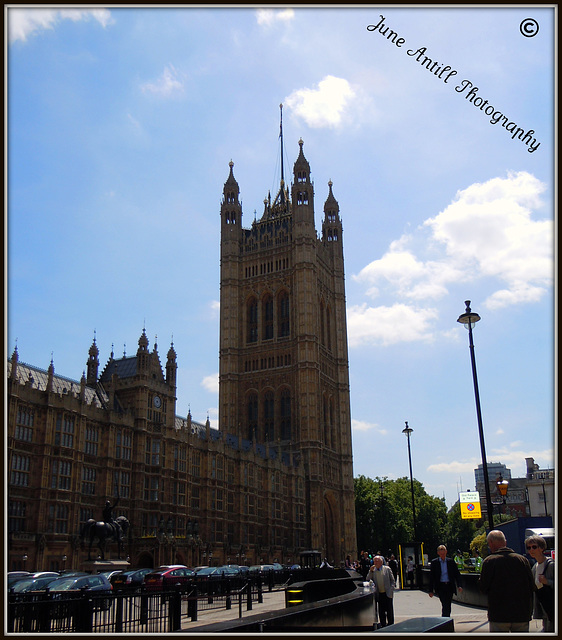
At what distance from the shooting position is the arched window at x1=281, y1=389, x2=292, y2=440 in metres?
89.0

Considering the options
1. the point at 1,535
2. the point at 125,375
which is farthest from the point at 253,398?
the point at 1,535

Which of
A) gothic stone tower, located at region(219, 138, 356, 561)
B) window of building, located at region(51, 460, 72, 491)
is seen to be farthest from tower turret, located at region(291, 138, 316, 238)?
window of building, located at region(51, 460, 72, 491)

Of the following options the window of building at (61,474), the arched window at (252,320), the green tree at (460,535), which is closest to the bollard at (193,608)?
the window of building at (61,474)

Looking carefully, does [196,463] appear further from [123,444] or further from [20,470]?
[20,470]

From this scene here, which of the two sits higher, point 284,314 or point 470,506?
point 284,314

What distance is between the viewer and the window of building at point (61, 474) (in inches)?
1555

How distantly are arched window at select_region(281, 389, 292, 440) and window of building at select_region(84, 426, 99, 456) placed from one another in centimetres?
4718

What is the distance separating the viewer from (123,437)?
153 ft

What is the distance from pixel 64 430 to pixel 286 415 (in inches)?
2009

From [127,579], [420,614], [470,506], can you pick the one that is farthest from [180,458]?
[420,614]

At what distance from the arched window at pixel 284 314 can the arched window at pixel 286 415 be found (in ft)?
30.0

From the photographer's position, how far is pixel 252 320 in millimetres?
97250

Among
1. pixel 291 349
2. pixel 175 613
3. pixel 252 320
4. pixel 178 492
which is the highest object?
pixel 252 320

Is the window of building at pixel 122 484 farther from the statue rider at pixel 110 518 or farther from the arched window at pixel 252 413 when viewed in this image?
the arched window at pixel 252 413
